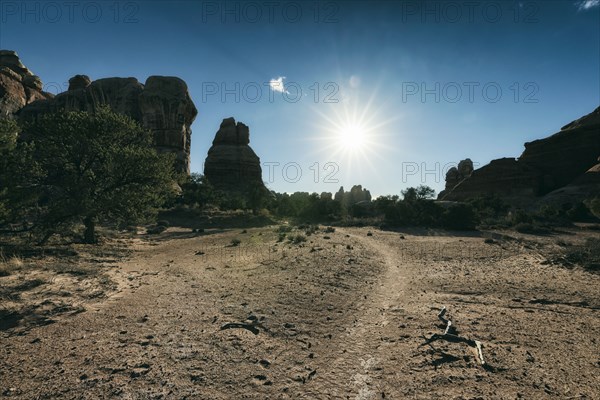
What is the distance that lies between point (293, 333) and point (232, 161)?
9102cm

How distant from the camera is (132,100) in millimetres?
86938

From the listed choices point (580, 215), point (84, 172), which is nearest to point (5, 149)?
point (84, 172)

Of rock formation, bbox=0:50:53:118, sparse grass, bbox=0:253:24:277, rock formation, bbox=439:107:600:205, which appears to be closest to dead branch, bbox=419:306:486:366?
sparse grass, bbox=0:253:24:277

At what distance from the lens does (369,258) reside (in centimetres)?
1777

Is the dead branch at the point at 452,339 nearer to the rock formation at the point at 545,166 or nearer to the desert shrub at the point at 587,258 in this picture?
the desert shrub at the point at 587,258

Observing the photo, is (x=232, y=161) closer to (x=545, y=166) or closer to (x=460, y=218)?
(x=460, y=218)

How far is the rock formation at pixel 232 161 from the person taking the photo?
9312cm

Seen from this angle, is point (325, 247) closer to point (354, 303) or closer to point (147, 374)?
point (354, 303)

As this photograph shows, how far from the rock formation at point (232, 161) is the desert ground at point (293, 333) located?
77.9m

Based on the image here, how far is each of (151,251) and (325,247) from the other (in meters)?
12.6

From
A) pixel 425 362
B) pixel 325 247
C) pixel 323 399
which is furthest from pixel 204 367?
pixel 325 247

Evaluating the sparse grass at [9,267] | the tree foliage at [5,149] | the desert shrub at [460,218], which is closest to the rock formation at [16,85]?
the tree foliage at [5,149]

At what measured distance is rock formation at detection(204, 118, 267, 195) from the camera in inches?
3666

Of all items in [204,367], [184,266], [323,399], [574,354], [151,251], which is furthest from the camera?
[151,251]
